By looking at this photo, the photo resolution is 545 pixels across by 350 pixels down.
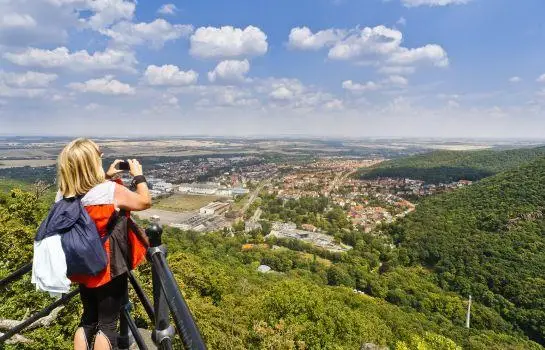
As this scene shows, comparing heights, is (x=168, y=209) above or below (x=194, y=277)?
below

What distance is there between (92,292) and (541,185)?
196ft

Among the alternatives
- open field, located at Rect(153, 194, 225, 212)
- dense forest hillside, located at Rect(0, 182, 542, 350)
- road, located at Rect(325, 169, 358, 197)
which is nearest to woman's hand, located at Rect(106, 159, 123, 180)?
dense forest hillside, located at Rect(0, 182, 542, 350)

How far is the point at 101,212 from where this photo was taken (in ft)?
6.64

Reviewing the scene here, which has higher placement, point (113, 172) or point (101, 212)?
point (113, 172)

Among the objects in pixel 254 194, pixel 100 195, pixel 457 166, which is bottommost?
pixel 254 194

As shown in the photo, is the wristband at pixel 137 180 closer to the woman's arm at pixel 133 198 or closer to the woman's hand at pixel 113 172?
the woman's arm at pixel 133 198

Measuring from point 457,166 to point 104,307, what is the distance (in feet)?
372

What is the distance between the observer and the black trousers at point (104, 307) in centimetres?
223

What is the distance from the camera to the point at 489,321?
1079 inches

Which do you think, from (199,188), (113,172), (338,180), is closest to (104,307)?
(113,172)

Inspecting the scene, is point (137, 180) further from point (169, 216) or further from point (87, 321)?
point (169, 216)

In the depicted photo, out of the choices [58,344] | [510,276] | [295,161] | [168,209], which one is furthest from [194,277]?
[295,161]

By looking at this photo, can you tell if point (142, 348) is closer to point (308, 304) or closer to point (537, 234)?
point (308, 304)

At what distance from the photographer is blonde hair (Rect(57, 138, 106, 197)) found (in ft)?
6.70
